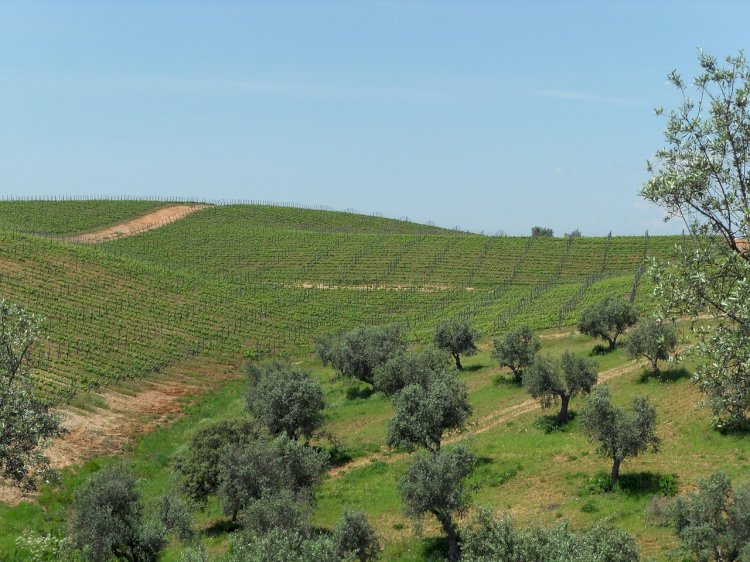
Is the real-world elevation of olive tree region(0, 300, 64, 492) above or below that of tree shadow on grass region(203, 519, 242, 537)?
above

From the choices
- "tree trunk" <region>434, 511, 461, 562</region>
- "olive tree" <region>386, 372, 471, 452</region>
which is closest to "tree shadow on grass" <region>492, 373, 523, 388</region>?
"olive tree" <region>386, 372, 471, 452</region>

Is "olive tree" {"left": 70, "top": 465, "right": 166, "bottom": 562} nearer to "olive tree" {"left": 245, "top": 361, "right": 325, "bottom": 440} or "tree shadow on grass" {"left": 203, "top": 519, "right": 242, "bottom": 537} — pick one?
"tree shadow on grass" {"left": 203, "top": 519, "right": 242, "bottom": 537}

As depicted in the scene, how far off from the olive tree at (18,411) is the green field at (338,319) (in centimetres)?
1542

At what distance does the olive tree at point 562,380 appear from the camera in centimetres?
4766

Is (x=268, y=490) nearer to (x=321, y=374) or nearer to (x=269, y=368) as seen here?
(x=269, y=368)

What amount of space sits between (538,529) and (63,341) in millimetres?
60673

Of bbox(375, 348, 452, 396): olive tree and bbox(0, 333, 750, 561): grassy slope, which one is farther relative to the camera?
bbox(375, 348, 452, 396): olive tree

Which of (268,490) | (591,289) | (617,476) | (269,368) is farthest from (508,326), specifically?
(268,490)

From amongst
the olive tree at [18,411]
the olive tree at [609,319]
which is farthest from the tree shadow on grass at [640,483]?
the olive tree at [609,319]

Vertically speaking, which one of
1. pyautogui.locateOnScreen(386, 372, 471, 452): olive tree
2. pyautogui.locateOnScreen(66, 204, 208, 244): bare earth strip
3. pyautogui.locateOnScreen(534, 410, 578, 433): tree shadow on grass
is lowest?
pyautogui.locateOnScreen(534, 410, 578, 433): tree shadow on grass

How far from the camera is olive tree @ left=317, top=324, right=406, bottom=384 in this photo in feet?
211

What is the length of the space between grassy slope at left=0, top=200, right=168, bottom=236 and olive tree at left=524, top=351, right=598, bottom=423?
123600mm

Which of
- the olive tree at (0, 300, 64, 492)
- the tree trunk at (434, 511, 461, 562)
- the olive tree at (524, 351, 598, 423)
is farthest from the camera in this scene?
the olive tree at (524, 351, 598, 423)

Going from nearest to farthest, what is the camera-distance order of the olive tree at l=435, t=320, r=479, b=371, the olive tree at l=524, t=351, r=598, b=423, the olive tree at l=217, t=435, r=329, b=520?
the olive tree at l=217, t=435, r=329, b=520 < the olive tree at l=524, t=351, r=598, b=423 < the olive tree at l=435, t=320, r=479, b=371
